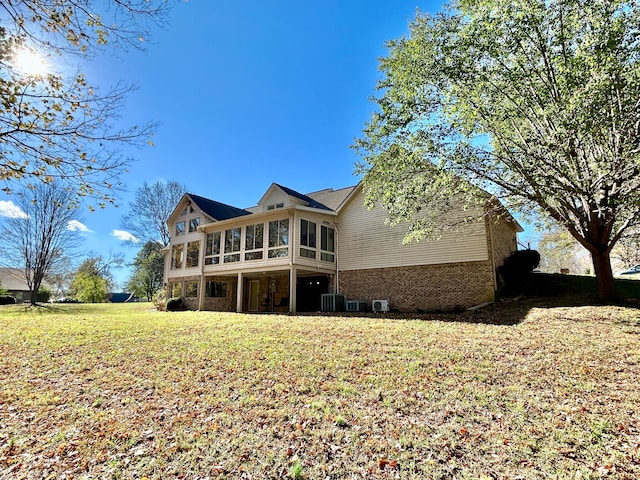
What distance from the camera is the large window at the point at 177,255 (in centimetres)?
2158

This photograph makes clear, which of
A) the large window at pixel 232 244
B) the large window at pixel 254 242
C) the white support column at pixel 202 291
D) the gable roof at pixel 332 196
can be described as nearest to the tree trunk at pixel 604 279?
the gable roof at pixel 332 196

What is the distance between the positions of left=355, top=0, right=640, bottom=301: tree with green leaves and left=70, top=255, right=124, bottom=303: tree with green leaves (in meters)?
33.1

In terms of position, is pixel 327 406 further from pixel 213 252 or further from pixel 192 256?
pixel 192 256

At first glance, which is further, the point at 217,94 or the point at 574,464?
the point at 217,94

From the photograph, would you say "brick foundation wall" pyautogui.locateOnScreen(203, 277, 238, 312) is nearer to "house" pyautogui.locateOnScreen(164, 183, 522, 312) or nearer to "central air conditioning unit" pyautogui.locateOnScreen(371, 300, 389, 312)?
"house" pyautogui.locateOnScreen(164, 183, 522, 312)

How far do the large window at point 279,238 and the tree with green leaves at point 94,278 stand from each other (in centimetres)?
2642

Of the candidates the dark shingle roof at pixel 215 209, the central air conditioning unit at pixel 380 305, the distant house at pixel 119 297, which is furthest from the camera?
the distant house at pixel 119 297

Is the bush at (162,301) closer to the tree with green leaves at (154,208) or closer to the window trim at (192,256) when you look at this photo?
the window trim at (192,256)

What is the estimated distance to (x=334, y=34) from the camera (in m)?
11.8

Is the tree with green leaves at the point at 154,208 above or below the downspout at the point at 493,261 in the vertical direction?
above

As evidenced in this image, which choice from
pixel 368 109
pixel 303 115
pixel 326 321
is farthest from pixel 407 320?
pixel 303 115

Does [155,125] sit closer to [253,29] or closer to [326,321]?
[253,29]

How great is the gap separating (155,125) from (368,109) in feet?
29.5

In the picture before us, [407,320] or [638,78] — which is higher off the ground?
[638,78]
